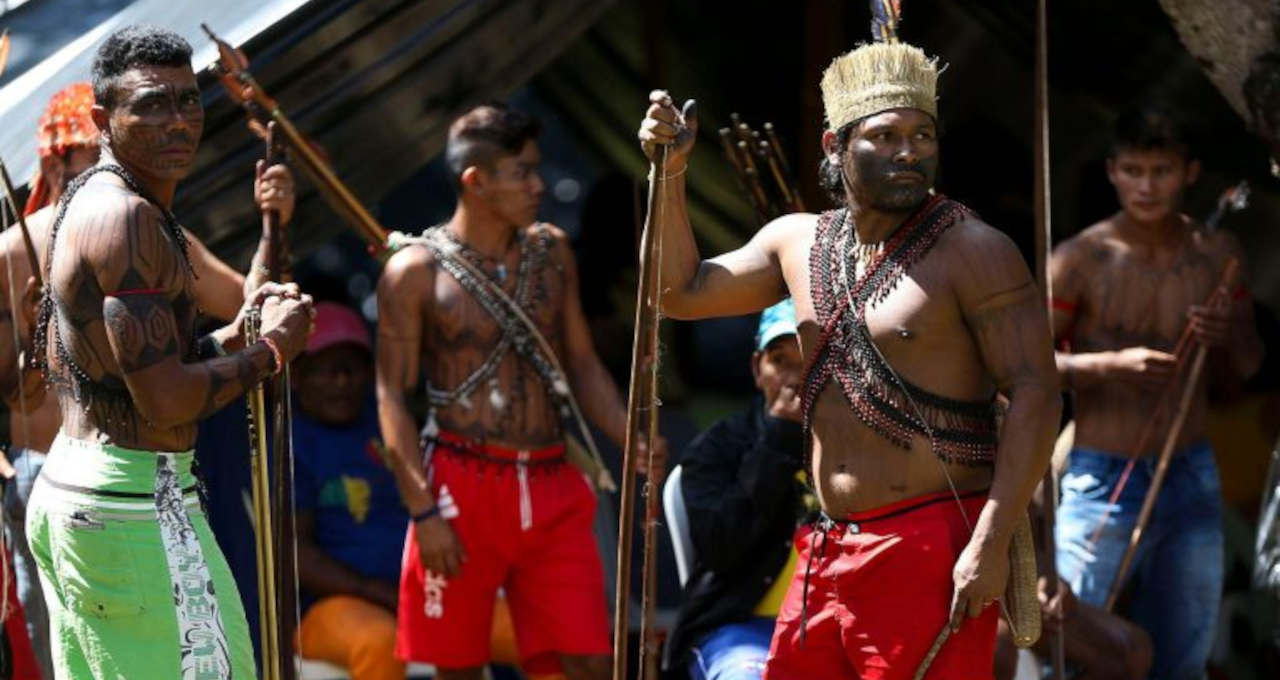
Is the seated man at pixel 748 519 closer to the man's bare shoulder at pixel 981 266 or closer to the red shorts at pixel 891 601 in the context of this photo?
the red shorts at pixel 891 601

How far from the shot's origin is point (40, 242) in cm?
590

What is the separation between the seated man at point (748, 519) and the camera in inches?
245

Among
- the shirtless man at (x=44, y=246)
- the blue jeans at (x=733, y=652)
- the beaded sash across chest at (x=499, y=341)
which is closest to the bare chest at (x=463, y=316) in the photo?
the beaded sash across chest at (x=499, y=341)

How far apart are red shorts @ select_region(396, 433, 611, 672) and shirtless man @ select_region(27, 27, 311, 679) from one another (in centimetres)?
180

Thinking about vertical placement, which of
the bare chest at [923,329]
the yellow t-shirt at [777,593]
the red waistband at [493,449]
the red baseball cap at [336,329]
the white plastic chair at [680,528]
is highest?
the red baseball cap at [336,329]

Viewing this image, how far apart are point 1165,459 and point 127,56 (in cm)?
344

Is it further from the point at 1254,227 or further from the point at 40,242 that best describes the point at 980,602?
the point at 1254,227

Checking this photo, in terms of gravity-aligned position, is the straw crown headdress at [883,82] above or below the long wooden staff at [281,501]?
above

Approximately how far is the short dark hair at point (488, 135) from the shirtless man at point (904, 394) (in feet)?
6.05

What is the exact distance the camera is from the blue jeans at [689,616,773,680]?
5.99 m

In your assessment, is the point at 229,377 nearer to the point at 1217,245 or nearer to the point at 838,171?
the point at 838,171

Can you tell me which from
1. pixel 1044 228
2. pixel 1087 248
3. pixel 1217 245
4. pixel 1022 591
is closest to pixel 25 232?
pixel 1022 591

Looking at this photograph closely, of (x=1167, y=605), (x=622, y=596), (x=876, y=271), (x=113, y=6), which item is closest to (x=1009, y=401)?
(x=876, y=271)

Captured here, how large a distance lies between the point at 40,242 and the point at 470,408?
4.73ft
